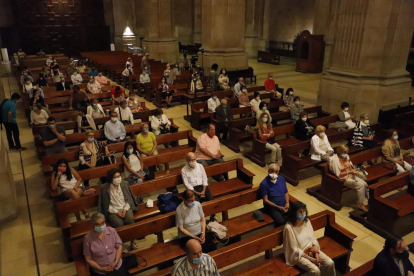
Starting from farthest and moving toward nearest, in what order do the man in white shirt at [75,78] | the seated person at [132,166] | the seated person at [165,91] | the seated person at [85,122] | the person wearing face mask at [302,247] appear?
1. the man in white shirt at [75,78]
2. the seated person at [165,91]
3. the seated person at [85,122]
4. the seated person at [132,166]
5. the person wearing face mask at [302,247]

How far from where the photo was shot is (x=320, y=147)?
7754 millimetres

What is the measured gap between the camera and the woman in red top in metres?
8.34

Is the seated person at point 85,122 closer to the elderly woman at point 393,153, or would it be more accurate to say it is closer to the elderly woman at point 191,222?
the elderly woman at point 191,222

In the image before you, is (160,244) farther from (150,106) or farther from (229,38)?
(229,38)

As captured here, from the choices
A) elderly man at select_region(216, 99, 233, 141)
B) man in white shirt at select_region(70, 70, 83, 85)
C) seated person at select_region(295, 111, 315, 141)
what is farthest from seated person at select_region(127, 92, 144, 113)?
man in white shirt at select_region(70, 70, 83, 85)

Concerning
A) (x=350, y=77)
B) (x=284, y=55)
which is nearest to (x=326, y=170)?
(x=350, y=77)

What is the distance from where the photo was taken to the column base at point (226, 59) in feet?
56.9

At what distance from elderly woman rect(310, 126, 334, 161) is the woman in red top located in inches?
35.2

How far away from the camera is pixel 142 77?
15086mm

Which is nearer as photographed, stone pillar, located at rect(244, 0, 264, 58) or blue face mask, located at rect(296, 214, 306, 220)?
blue face mask, located at rect(296, 214, 306, 220)

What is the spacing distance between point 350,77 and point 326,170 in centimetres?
565

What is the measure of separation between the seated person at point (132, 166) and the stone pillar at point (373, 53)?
25.0 ft

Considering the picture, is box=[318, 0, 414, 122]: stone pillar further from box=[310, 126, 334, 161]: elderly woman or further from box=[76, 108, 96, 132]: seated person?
box=[76, 108, 96, 132]: seated person

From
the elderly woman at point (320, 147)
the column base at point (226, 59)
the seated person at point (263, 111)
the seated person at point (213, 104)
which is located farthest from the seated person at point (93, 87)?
the elderly woman at point (320, 147)
